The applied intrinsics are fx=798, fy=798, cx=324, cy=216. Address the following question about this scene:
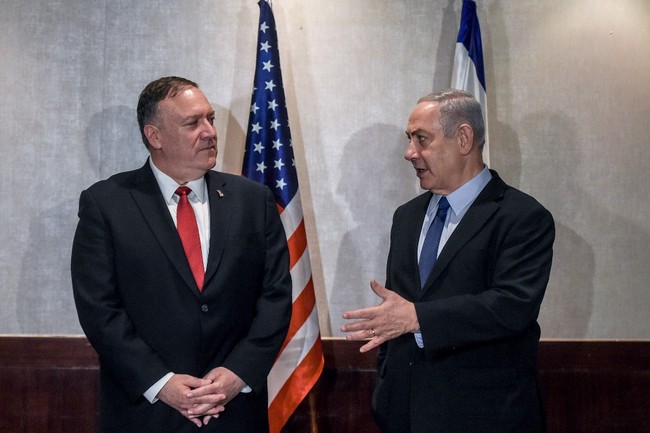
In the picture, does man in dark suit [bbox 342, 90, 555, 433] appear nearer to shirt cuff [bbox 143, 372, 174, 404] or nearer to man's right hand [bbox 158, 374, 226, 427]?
man's right hand [bbox 158, 374, 226, 427]

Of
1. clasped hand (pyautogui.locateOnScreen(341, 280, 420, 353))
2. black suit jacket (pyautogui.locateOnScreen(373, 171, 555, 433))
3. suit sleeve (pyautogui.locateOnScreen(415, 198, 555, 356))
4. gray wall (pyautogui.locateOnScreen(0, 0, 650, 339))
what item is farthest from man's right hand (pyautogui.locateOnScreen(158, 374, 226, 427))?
gray wall (pyautogui.locateOnScreen(0, 0, 650, 339))

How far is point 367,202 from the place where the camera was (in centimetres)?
421

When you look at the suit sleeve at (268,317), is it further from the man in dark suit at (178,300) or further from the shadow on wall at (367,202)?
the shadow on wall at (367,202)

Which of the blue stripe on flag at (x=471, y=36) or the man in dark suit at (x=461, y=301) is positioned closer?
the man in dark suit at (x=461, y=301)

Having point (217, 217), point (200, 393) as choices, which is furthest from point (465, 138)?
point (200, 393)

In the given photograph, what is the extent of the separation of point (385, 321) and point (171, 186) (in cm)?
96

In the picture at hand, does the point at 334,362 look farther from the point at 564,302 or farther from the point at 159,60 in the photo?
the point at 159,60

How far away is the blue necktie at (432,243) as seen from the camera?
2.82 metres

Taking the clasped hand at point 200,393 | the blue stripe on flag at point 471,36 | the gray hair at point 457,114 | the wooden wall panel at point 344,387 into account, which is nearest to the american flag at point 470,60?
the blue stripe on flag at point 471,36

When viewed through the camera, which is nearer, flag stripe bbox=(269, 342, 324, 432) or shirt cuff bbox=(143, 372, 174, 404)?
shirt cuff bbox=(143, 372, 174, 404)

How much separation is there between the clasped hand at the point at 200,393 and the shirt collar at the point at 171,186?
664 millimetres

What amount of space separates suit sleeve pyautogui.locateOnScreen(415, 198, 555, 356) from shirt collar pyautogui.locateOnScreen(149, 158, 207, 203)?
0.94 metres

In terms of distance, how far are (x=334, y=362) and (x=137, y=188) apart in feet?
5.47

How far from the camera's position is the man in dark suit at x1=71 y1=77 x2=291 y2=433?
2.69 meters
